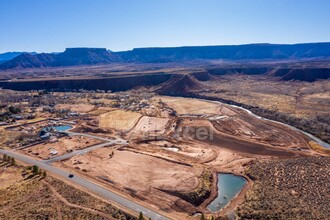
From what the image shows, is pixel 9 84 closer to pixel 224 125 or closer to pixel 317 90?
pixel 224 125

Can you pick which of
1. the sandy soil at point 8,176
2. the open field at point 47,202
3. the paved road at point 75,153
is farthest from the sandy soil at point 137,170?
the sandy soil at point 8,176

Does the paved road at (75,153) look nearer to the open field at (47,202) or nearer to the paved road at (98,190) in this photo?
the paved road at (98,190)

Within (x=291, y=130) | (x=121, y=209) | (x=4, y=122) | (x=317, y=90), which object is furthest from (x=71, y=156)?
(x=317, y=90)

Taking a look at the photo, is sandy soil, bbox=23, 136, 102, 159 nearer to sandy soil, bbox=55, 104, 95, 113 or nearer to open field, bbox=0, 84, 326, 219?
open field, bbox=0, 84, 326, 219

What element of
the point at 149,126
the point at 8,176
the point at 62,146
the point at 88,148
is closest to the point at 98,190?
the point at 8,176

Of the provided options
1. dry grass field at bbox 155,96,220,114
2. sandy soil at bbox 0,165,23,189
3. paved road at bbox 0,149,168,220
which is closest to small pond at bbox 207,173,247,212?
paved road at bbox 0,149,168,220

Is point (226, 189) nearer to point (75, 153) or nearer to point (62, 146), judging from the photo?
point (75, 153)
